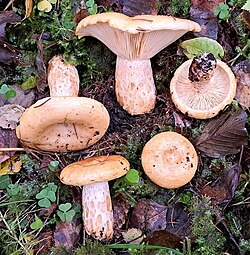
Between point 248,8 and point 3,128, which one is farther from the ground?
point 248,8

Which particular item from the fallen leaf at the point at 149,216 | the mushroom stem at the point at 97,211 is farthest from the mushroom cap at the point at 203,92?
the mushroom stem at the point at 97,211

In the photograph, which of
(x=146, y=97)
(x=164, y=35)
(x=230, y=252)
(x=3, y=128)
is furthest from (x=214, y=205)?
(x=3, y=128)

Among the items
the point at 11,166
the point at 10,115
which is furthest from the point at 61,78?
the point at 11,166

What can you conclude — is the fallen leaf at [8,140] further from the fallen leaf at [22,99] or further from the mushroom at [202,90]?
the mushroom at [202,90]

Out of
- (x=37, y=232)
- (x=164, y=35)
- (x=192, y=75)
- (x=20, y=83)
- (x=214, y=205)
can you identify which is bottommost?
(x=37, y=232)

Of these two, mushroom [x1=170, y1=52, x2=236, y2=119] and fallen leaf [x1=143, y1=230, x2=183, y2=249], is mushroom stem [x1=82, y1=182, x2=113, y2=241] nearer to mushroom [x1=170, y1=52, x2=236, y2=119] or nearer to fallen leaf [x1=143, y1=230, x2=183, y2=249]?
fallen leaf [x1=143, y1=230, x2=183, y2=249]

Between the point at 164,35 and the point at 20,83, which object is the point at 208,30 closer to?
the point at 164,35
